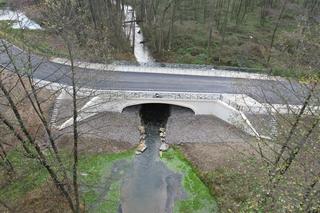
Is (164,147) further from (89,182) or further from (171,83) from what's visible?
(89,182)

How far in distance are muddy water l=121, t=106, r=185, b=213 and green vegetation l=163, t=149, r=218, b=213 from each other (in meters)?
0.61

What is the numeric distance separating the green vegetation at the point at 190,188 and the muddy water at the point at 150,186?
0.61 m

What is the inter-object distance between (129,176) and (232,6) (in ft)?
154

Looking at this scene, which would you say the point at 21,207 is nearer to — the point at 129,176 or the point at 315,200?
the point at 129,176

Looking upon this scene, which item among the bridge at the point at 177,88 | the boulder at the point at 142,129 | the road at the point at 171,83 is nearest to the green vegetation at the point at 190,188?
the boulder at the point at 142,129

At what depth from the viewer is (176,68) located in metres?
43.4

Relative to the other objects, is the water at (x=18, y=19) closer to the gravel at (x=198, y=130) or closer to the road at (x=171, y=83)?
the road at (x=171, y=83)

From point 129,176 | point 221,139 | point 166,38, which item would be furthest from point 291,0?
point 129,176

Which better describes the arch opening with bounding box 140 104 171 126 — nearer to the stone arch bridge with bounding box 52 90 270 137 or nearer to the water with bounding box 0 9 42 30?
the stone arch bridge with bounding box 52 90 270 137

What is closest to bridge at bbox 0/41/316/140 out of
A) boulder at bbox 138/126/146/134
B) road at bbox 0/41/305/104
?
road at bbox 0/41/305/104

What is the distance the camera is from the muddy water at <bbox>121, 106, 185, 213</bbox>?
29.6 meters

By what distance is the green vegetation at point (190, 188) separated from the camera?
29.3 m

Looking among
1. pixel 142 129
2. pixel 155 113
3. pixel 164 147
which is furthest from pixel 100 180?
pixel 155 113

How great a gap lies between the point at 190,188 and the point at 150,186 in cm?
368
